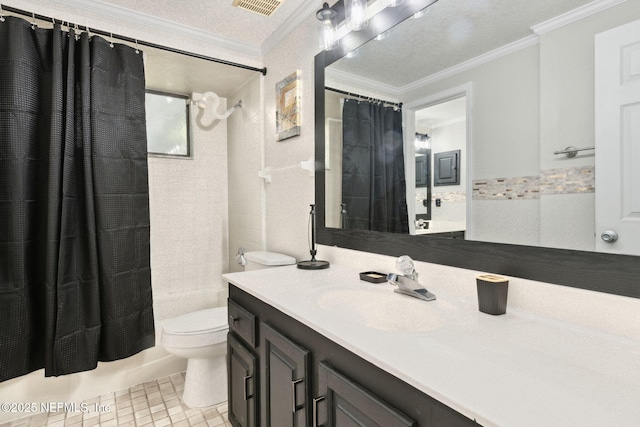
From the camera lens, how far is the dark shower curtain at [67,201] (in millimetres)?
1657

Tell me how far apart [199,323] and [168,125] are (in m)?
1.72

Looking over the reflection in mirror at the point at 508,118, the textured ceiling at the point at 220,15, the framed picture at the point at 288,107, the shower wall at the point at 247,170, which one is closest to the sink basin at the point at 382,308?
the reflection in mirror at the point at 508,118

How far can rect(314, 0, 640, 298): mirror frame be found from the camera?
2.67ft

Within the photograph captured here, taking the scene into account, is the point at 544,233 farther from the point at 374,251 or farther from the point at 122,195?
the point at 122,195

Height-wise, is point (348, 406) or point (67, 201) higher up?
point (67, 201)

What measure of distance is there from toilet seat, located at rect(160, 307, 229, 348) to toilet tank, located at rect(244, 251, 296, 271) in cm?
39

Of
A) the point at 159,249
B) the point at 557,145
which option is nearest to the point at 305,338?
the point at 557,145

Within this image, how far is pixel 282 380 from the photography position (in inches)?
43.5

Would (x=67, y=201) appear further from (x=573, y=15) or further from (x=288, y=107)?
(x=573, y=15)

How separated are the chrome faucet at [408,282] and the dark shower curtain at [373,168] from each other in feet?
0.74

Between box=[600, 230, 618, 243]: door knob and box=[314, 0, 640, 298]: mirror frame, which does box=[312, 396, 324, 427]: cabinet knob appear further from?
box=[600, 230, 618, 243]: door knob

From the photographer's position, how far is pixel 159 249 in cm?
264

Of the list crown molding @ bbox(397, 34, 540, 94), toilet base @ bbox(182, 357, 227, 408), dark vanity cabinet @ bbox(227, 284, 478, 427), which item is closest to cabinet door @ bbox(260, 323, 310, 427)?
dark vanity cabinet @ bbox(227, 284, 478, 427)

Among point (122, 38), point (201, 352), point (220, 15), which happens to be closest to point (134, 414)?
point (201, 352)
